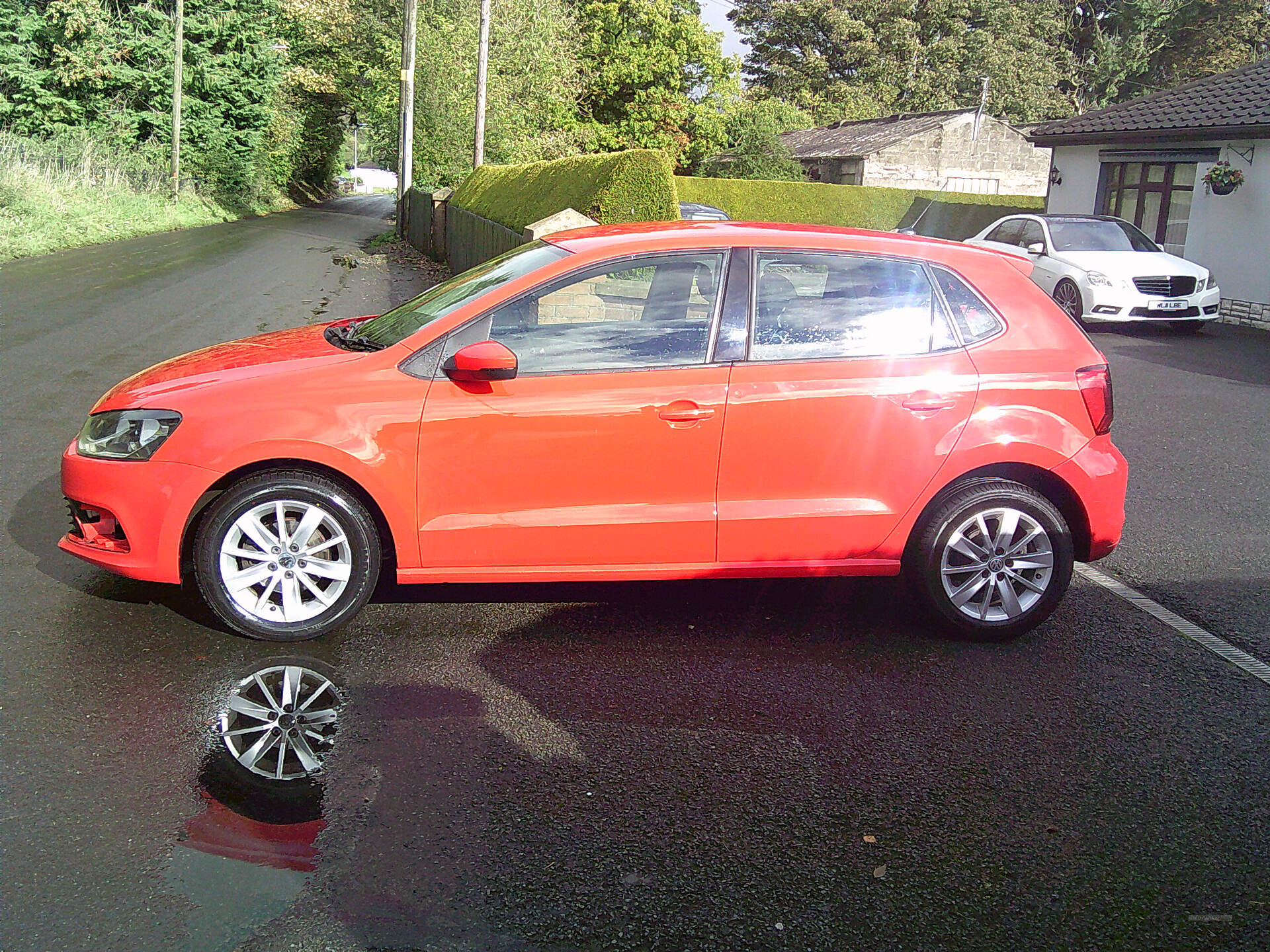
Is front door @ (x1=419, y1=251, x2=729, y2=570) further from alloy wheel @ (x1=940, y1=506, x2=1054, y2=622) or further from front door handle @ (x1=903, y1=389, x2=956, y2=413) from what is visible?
alloy wheel @ (x1=940, y1=506, x2=1054, y2=622)

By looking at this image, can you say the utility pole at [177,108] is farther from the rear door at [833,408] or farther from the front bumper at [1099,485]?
the front bumper at [1099,485]

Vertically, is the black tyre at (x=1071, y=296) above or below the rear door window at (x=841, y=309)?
below

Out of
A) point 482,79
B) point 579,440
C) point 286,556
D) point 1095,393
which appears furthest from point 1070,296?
point 482,79

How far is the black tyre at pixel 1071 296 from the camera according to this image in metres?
16.2

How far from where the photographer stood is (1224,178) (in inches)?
780

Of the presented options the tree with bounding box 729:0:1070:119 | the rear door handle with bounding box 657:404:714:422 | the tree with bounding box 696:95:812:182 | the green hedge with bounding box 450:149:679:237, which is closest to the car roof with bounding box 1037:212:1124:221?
Result: the green hedge with bounding box 450:149:679:237

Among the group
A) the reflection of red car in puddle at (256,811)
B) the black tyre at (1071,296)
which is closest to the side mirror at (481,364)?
the reflection of red car in puddle at (256,811)

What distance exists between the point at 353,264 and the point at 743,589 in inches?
747

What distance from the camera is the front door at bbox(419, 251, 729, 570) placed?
4465 mm

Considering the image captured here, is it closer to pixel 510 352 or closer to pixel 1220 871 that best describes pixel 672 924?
pixel 1220 871

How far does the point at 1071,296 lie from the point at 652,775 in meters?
14.8

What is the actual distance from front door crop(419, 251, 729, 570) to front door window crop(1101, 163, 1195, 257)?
20.1 meters

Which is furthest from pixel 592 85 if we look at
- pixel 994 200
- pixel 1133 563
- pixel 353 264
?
pixel 1133 563

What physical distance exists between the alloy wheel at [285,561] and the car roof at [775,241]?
159cm
